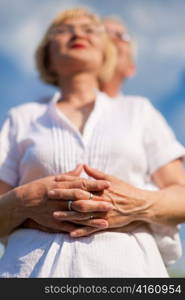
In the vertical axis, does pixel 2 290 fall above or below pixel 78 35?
below

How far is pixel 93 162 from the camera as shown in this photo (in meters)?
1.49

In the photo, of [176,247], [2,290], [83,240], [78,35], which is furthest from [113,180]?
[78,35]

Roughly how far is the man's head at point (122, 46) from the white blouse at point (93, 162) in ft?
3.37

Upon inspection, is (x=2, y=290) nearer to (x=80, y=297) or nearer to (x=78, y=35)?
(x=80, y=297)

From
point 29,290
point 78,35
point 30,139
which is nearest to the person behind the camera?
point 29,290

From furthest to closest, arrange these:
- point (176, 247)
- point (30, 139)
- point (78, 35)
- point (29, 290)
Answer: point (78, 35)
point (30, 139)
point (176, 247)
point (29, 290)

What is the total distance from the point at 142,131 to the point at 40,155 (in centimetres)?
36

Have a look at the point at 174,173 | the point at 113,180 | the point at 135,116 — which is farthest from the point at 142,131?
the point at 113,180

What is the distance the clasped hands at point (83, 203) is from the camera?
1.31m

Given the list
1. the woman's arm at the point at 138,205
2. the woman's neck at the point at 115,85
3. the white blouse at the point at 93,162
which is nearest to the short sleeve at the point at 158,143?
the white blouse at the point at 93,162

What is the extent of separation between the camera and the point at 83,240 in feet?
4.35

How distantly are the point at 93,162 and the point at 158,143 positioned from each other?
0.24 m

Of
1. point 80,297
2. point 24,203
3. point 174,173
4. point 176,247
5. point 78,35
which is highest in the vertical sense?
point 78,35

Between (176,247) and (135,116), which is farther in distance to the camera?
(135,116)
